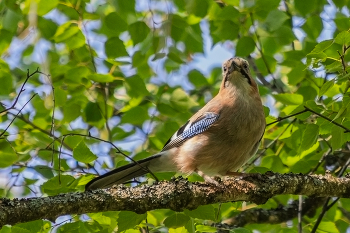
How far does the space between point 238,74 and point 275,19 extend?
2.29 feet

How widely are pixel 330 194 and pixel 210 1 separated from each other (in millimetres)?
2222

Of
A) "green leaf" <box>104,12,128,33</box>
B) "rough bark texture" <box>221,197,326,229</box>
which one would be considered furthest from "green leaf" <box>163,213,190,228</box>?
A: "rough bark texture" <box>221,197,326,229</box>

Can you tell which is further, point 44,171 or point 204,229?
point 44,171

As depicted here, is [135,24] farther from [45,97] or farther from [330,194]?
[330,194]

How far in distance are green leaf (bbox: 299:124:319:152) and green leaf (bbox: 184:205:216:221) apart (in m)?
0.95

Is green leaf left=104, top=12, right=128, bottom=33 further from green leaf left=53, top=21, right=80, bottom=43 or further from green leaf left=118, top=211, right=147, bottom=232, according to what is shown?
green leaf left=118, top=211, right=147, bottom=232

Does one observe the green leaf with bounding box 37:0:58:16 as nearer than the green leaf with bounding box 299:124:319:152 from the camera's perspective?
No

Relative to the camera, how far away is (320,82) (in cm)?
596

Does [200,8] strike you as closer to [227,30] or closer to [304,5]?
[227,30]

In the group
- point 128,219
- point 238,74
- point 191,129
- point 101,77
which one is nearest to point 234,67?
point 238,74

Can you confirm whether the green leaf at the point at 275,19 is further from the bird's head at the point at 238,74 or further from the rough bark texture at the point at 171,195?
the rough bark texture at the point at 171,195

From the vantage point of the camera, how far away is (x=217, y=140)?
18.3ft

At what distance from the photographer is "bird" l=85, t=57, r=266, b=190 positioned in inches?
217

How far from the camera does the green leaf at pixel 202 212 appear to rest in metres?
4.26
